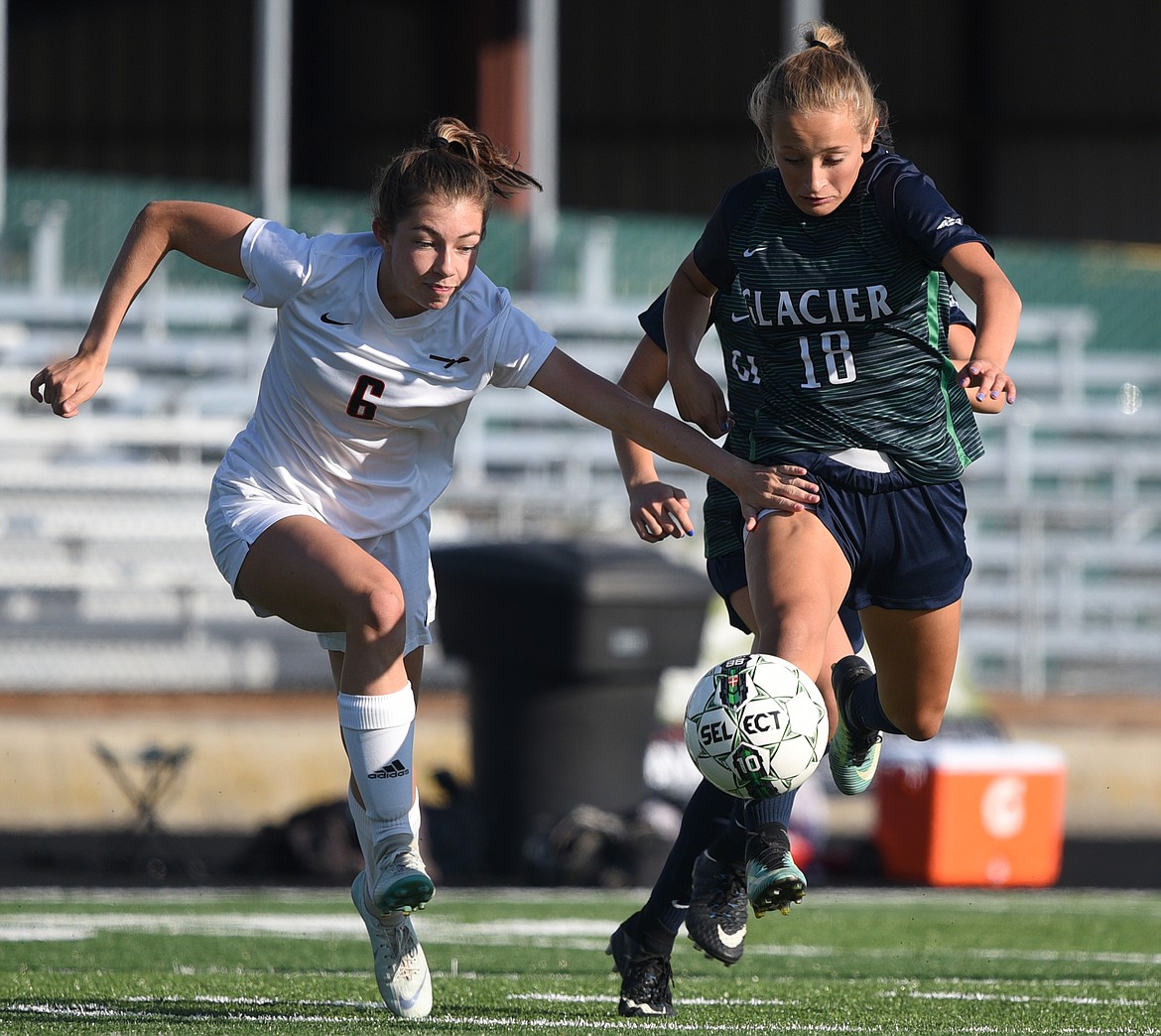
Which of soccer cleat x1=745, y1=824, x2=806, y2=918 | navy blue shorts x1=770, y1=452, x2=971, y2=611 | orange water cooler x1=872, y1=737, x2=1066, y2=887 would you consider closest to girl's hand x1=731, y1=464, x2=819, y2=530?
navy blue shorts x1=770, y1=452, x2=971, y2=611

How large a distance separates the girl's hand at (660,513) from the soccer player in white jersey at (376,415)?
0.51 ft

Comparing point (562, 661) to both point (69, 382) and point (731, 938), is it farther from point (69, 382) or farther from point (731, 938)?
point (69, 382)

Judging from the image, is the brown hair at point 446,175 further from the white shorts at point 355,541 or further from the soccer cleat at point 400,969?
the soccer cleat at point 400,969

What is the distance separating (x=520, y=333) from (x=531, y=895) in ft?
14.4

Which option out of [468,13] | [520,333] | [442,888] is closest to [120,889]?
[442,888]

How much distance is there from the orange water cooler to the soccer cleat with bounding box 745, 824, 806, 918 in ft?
17.5

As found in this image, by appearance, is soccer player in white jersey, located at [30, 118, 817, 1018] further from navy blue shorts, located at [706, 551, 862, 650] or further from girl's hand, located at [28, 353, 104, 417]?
navy blue shorts, located at [706, 551, 862, 650]

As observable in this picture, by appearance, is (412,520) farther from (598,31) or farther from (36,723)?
(598,31)

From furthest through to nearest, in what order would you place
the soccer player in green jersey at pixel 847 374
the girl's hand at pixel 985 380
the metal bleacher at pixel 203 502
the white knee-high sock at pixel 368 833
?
the metal bleacher at pixel 203 502 < the white knee-high sock at pixel 368 833 < the soccer player in green jersey at pixel 847 374 < the girl's hand at pixel 985 380

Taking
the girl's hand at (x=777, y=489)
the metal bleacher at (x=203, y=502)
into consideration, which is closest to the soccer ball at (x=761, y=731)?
the girl's hand at (x=777, y=489)

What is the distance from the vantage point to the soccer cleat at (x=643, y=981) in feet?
15.4

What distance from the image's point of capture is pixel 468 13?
872 inches

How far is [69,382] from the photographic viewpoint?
4.24 metres

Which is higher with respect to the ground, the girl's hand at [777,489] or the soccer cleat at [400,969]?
the girl's hand at [777,489]
